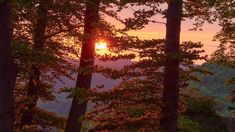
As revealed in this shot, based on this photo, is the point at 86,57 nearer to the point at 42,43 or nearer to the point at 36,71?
the point at 42,43

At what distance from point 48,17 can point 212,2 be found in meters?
7.60

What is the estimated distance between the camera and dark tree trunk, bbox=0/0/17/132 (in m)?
12.4

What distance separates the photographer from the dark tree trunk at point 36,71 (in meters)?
18.5

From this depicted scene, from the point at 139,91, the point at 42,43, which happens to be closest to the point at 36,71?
the point at 42,43

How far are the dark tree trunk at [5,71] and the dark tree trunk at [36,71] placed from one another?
501cm

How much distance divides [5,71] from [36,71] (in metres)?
7.62

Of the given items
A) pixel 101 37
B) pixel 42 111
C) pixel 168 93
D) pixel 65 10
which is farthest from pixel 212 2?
pixel 42 111

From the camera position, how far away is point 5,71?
12.5 m

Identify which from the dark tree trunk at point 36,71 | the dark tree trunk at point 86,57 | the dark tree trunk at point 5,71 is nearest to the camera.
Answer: the dark tree trunk at point 5,71

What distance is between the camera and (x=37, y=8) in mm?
18656

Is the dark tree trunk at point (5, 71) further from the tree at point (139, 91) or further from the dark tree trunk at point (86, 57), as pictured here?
the dark tree trunk at point (86, 57)

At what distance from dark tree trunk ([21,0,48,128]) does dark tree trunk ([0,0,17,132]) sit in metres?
5.01

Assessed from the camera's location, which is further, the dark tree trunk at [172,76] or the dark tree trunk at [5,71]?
the dark tree trunk at [172,76]

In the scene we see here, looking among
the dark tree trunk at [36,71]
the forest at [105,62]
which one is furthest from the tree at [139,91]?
the dark tree trunk at [36,71]
